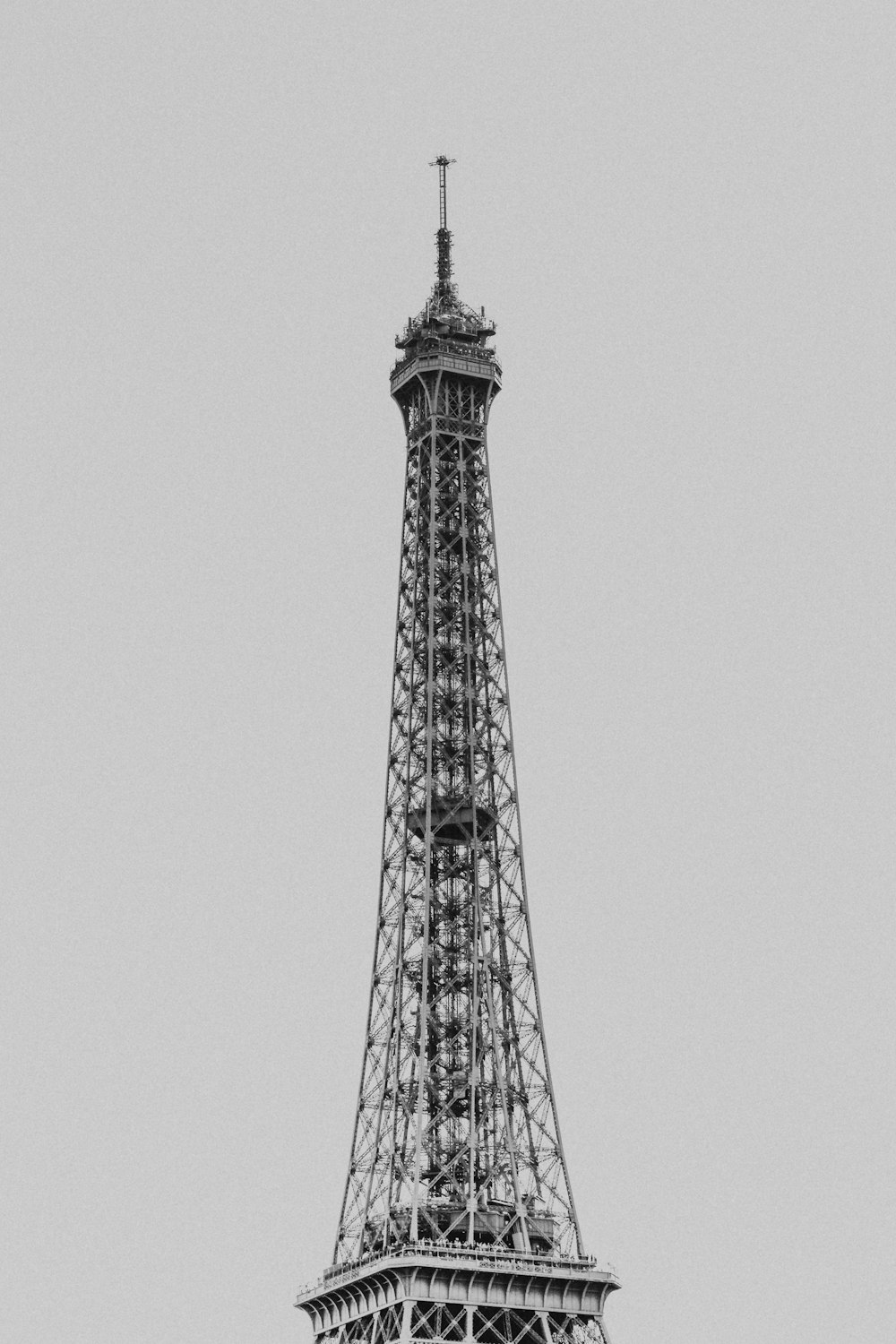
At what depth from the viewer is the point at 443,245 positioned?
455 ft

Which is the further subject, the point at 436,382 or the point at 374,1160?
the point at 436,382

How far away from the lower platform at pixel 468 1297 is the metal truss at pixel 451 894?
2.78 feet

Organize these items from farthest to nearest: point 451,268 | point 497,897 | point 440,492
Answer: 1. point 451,268
2. point 440,492
3. point 497,897

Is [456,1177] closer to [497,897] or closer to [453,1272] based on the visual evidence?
[453,1272]

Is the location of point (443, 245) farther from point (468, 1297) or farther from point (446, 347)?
point (468, 1297)

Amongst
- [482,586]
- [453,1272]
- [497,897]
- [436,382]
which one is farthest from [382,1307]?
[436,382]

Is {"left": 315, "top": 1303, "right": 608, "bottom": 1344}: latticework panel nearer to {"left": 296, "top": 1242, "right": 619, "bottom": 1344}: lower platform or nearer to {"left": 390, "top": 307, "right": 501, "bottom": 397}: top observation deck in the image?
{"left": 296, "top": 1242, "right": 619, "bottom": 1344}: lower platform

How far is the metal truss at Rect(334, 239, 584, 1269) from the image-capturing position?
4439 inches

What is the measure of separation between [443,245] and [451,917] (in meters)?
45.3

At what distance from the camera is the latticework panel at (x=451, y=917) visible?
113 meters

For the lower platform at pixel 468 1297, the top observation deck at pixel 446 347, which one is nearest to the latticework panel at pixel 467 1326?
the lower platform at pixel 468 1297

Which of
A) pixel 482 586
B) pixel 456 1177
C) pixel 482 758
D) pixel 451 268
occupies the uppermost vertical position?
pixel 451 268

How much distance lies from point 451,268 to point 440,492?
1748 cm

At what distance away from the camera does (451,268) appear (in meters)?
138
